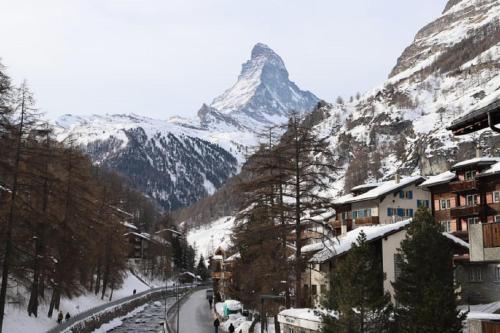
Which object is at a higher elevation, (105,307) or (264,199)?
(264,199)

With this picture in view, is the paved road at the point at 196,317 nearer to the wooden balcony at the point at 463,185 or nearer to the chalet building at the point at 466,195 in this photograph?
the chalet building at the point at 466,195

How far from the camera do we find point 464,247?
36562mm

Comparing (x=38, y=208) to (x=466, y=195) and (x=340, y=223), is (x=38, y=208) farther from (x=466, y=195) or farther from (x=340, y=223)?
(x=466, y=195)

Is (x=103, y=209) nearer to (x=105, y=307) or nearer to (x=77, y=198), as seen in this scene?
(x=105, y=307)

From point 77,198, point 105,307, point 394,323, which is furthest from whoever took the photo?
point 105,307

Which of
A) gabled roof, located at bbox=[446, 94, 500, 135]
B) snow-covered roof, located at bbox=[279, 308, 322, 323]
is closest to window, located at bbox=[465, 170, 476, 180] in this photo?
snow-covered roof, located at bbox=[279, 308, 322, 323]

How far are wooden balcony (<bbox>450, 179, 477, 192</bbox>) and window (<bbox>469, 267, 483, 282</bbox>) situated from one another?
60.1ft

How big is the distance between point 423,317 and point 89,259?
4115 centimetres

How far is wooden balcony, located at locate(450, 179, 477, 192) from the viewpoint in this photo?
5648 cm

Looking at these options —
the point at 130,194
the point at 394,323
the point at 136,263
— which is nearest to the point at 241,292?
the point at 394,323

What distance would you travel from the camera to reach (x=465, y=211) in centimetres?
5728

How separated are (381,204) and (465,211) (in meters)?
9.73

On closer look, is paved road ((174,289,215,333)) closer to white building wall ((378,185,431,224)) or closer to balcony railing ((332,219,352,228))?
balcony railing ((332,219,352,228))

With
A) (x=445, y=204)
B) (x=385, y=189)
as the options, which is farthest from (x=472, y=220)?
(x=385, y=189)
